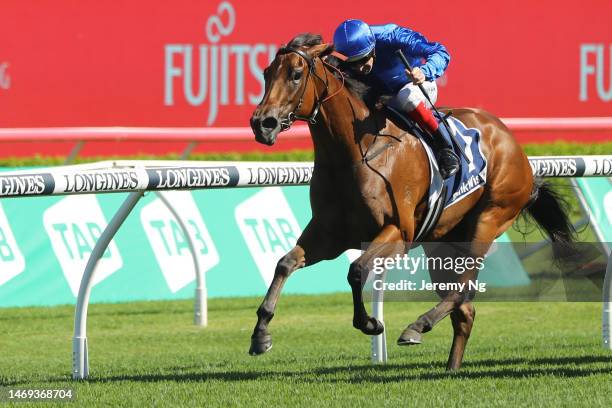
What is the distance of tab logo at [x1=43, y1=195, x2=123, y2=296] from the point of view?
9.20 metres

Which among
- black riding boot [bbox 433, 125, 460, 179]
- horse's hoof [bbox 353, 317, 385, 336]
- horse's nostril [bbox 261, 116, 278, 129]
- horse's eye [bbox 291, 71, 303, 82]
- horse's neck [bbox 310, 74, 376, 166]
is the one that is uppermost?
horse's eye [bbox 291, 71, 303, 82]

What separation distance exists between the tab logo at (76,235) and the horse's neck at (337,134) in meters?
3.67

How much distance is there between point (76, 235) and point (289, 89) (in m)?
4.01

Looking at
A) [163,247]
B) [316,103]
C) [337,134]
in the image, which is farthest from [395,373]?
[163,247]

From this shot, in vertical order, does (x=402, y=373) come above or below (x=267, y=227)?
above

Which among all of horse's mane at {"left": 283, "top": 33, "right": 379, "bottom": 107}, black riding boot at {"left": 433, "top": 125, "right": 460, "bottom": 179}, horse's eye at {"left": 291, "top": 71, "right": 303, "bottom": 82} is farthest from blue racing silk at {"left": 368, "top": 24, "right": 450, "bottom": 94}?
horse's eye at {"left": 291, "top": 71, "right": 303, "bottom": 82}

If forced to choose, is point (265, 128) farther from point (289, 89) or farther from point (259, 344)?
point (259, 344)

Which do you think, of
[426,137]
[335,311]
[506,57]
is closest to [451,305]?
[426,137]

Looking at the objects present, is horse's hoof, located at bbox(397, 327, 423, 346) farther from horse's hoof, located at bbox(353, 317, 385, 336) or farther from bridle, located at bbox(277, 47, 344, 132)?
bridle, located at bbox(277, 47, 344, 132)

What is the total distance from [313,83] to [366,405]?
143 centimetres

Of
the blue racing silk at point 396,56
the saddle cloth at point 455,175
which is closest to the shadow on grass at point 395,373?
the saddle cloth at point 455,175

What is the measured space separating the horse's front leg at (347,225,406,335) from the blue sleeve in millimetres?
841

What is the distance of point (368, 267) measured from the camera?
5.75m

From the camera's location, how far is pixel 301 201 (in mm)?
10086
